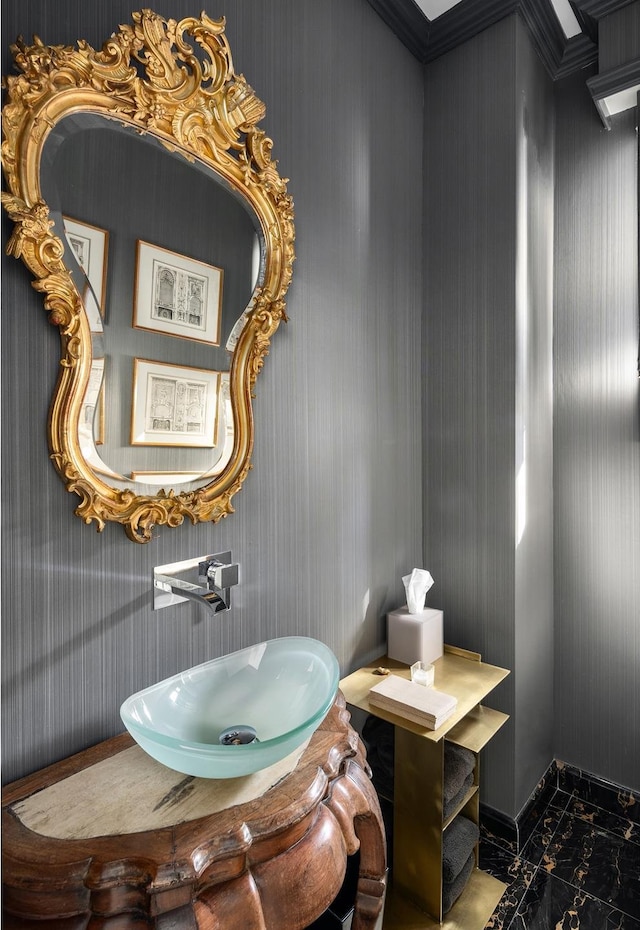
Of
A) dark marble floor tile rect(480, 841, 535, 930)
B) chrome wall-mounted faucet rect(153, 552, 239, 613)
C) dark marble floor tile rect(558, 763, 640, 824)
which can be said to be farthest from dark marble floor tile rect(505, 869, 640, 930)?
chrome wall-mounted faucet rect(153, 552, 239, 613)

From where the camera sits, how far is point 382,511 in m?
1.84

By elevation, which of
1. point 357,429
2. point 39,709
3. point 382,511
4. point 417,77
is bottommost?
point 39,709

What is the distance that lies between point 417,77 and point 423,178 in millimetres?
376

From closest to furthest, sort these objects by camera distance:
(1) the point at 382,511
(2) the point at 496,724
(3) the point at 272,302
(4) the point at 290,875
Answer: (4) the point at 290,875 < (3) the point at 272,302 < (2) the point at 496,724 < (1) the point at 382,511

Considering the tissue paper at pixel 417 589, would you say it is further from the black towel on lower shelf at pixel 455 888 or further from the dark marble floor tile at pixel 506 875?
the dark marble floor tile at pixel 506 875

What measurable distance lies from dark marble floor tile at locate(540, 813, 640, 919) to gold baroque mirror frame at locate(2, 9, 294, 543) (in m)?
1.65

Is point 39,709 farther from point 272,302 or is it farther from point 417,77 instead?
point 417,77

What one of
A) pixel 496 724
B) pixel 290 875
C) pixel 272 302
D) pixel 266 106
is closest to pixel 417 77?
pixel 266 106

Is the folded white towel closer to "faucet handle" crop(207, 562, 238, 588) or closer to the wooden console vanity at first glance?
the wooden console vanity

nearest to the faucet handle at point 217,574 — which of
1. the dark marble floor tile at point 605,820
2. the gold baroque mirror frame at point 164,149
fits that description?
the gold baroque mirror frame at point 164,149

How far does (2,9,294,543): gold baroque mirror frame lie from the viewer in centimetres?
93

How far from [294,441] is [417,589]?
709mm

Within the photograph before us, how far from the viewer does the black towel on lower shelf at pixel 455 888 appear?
1.49 meters

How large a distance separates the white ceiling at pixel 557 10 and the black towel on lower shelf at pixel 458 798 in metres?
2.60
